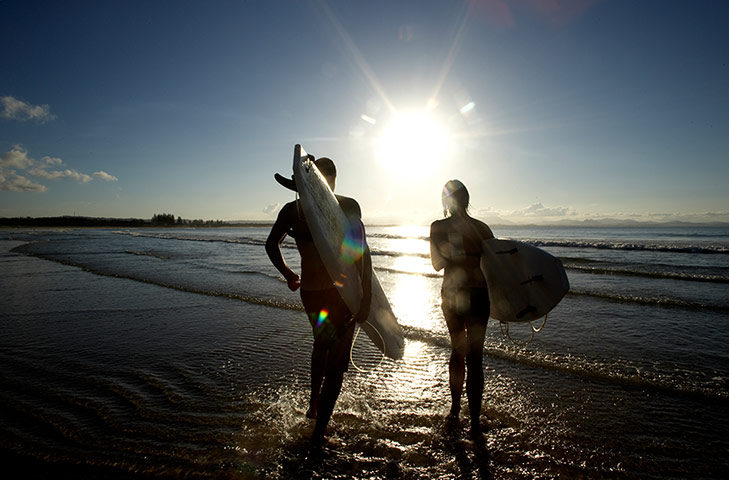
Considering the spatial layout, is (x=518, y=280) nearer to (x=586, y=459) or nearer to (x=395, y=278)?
(x=586, y=459)

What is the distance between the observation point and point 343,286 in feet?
7.95

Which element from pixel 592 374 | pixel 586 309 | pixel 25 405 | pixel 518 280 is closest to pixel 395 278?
pixel 586 309

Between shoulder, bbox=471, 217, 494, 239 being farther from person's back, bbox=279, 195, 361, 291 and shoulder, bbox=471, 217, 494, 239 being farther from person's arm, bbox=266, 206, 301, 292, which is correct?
person's arm, bbox=266, 206, 301, 292

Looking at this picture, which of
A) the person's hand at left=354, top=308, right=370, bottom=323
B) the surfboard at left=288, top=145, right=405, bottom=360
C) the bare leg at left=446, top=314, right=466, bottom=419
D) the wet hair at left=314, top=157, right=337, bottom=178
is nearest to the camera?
the surfboard at left=288, top=145, right=405, bottom=360

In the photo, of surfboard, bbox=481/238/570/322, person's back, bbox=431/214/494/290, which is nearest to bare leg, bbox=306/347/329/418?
person's back, bbox=431/214/494/290

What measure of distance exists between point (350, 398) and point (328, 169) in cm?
254

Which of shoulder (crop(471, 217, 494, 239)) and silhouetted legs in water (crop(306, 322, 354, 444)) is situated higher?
shoulder (crop(471, 217, 494, 239))

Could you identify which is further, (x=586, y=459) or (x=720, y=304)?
(x=720, y=304)

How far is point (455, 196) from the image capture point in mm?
3260

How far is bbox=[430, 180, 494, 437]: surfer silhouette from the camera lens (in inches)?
123

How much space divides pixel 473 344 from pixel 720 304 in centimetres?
954

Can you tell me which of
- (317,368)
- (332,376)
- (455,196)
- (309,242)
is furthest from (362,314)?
(455,196)

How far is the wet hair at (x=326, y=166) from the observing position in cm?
287

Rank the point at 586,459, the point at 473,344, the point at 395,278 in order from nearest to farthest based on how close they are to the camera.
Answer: the point at 586,459 < the point at 473,344 < the point at 395,278
